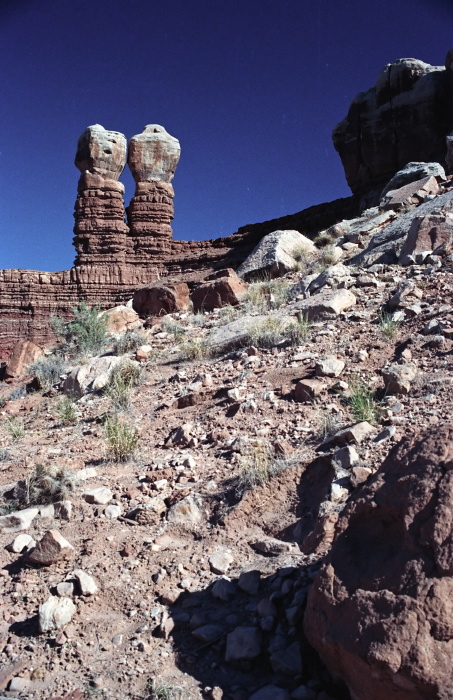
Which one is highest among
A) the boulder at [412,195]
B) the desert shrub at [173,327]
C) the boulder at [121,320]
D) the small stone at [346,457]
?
the boulder at [412,195]

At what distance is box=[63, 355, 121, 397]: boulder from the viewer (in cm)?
583

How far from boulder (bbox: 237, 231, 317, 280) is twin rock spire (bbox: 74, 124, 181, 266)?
9141mm

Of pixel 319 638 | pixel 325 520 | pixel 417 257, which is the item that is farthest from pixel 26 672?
pixel 417 257

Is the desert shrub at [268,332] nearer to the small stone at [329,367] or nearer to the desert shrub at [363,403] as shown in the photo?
the small stone at [329,367]

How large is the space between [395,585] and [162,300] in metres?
8.77

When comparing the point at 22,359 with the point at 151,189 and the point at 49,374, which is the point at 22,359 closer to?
the point at 49,374

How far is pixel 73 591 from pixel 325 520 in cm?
117

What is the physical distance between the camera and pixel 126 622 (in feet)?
7.24

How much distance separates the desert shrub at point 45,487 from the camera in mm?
3340

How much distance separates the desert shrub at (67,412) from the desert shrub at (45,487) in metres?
1.56

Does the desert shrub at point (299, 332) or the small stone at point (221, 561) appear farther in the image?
the desert shrub at point (299, 332)

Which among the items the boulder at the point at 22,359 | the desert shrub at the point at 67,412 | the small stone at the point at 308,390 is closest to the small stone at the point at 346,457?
the small stone at the point at 308,390

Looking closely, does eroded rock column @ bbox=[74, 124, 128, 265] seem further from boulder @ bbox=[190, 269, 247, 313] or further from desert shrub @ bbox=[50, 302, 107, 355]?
boulder @ bbox=[190, 269, 247, 313]

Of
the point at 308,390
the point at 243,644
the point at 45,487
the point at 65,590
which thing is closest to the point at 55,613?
the point at 65,590
